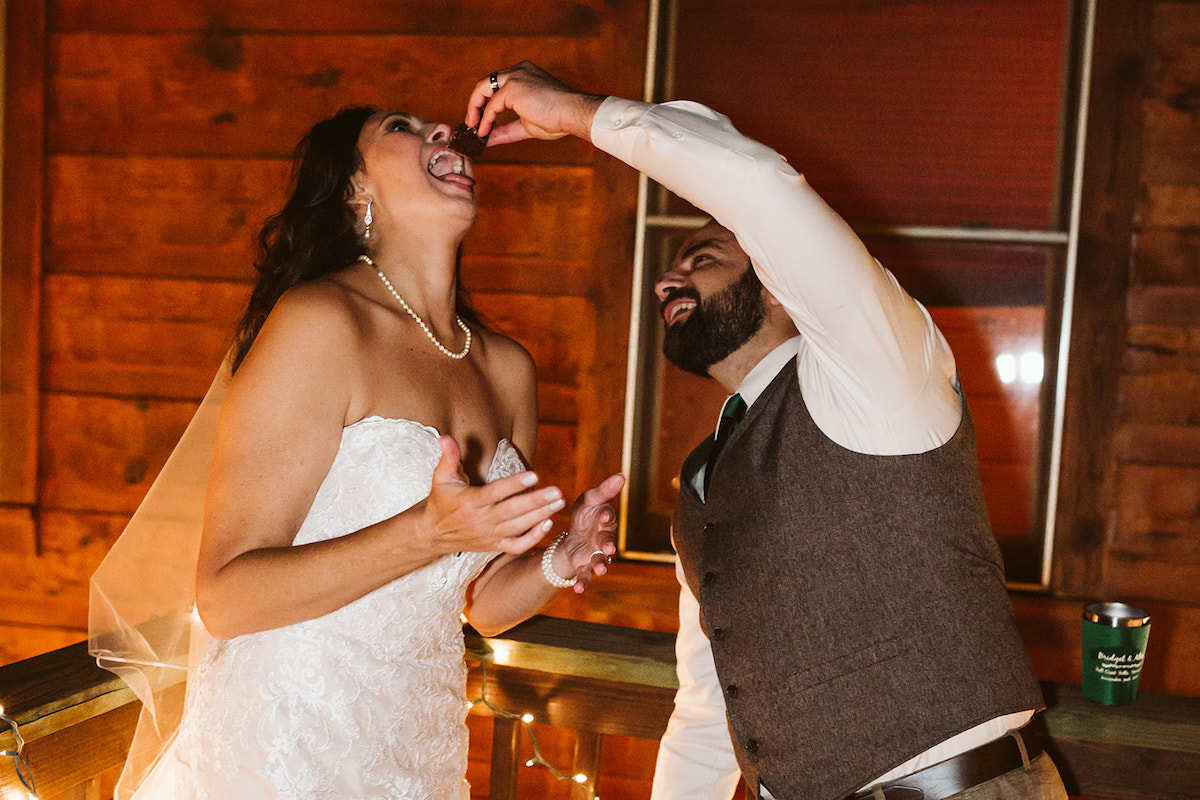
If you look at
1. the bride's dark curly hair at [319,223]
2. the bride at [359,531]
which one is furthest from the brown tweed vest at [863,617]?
the bride's dark curly hair at [319,223]

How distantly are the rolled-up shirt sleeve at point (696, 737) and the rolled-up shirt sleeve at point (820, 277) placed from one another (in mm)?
538

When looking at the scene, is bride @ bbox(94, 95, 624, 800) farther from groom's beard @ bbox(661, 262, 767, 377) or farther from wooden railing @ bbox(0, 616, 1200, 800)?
groom's beard @ bbox(661, 262, 767, 377)

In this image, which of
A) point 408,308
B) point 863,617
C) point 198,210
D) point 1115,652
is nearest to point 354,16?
point 198,210

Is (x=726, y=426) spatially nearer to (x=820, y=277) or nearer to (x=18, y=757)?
(x=820, y=277)

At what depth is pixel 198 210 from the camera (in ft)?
10.9

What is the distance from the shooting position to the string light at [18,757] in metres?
1.39

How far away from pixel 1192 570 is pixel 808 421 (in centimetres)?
218

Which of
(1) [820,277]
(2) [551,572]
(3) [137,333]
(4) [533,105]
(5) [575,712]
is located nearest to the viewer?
(1) [820,277]

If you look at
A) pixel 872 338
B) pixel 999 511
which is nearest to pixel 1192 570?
pixel 999 511

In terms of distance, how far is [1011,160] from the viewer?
3010mm

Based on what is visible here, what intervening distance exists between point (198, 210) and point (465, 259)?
3.26ft

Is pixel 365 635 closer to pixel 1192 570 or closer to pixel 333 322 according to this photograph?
pixel 333 322

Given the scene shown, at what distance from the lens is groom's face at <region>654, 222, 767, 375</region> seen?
1.84 m

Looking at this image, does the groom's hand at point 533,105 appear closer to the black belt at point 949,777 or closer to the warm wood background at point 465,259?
the black belt at point 949,777
